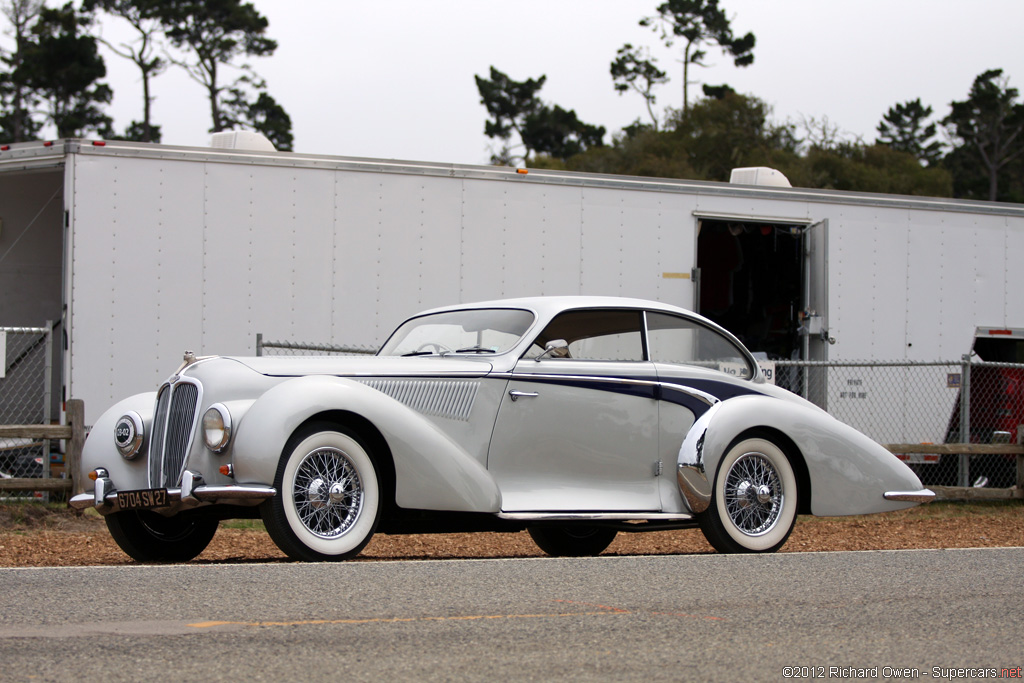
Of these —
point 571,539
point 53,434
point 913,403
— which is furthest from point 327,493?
point 913,403

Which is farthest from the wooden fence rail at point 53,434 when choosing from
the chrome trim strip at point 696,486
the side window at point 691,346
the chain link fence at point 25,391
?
the chrome trim strip at point 696,486

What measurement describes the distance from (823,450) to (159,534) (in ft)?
13.9

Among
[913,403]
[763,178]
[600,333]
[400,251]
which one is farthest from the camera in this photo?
[763,178]

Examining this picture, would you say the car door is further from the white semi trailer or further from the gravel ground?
the white semi trailer

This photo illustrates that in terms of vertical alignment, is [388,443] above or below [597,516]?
above

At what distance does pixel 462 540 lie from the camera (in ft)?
32.2

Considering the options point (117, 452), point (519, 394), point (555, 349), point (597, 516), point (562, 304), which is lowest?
point (597, 516)

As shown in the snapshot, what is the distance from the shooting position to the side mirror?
23.7 feet

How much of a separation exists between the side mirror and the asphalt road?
151 cm

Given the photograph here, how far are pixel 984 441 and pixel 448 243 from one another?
7.56 m

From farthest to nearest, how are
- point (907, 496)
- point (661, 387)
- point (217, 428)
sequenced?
point (907, 496), point (661, 387), point (217, 428)

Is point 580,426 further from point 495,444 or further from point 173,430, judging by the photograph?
point 173,430

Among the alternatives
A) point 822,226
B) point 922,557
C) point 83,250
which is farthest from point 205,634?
point 822,226

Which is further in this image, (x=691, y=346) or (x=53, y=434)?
(x=53, y=434)
